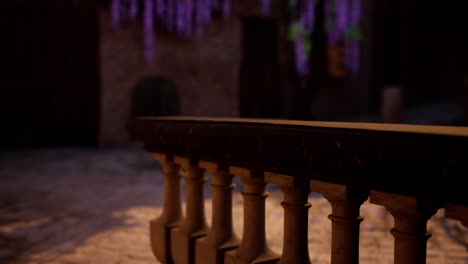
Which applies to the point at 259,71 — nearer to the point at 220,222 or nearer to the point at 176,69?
the point at 176,69

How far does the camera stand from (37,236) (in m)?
3.61

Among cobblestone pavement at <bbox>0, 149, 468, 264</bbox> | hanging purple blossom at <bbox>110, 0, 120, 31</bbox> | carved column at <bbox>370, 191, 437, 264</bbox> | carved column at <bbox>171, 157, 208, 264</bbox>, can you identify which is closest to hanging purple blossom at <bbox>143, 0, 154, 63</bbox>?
hanging purple blossom at <bbox>110, 0, 120, 31</bbox>

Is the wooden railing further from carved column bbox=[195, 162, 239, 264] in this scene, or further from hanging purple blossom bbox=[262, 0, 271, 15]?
hanging purple blossom bbox=[262, 0, 271, 15]

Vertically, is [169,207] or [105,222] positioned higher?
[169,207]

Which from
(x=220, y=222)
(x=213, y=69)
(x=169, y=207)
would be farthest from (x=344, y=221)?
(x=213, y=69)

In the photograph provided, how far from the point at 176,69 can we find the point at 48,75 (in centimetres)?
352

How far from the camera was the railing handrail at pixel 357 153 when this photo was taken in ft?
3.61

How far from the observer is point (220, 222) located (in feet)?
7.25

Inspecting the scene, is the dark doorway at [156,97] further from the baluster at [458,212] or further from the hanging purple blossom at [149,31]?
the baluster at [458,212]

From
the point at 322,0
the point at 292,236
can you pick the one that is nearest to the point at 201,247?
the point at 292,236

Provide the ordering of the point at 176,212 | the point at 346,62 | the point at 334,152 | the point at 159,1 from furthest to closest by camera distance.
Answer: the point at 346,62 → the point at 159,1 → the point at 176,212 → the point at 334,152

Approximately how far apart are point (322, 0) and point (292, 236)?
12285 millimetres

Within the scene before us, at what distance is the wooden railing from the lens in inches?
45.3

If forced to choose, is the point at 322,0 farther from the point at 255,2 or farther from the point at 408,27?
the point at 408,27
